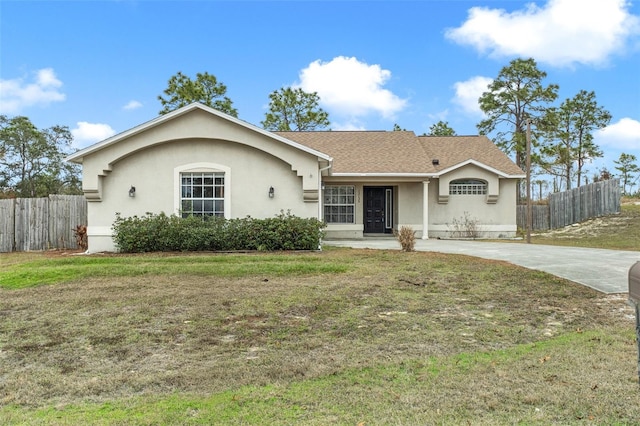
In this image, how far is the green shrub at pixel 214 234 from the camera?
504 inches

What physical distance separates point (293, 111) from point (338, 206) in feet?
Answer: 55.7

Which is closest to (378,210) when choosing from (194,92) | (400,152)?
(400,152)

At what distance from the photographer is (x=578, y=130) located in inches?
1318

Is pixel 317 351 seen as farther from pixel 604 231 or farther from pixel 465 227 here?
pixel 604 231

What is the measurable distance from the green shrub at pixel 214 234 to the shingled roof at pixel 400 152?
17.6 ft

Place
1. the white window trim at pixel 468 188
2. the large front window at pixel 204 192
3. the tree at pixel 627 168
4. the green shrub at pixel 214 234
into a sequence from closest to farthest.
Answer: the green shrub at pixel 214 234 → the large front window at pixel 204 192 → the white window trim at pixel 468 188 → the tree at pixel 627 168

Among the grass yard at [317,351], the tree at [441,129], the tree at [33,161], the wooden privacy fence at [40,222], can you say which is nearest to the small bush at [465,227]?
the grass yard at [317,351]

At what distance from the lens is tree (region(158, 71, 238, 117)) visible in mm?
30703

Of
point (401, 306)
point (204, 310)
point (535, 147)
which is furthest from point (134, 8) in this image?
point (535, 147)

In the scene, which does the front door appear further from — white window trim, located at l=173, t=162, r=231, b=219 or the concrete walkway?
white window trim, located at l=173, t=162, r=231, b=219

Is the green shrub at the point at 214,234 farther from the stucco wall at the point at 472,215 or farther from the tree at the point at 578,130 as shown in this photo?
the tree at the point at 578,130

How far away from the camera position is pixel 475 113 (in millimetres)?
31391

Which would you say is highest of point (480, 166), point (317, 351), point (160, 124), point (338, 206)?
point (160, 124)

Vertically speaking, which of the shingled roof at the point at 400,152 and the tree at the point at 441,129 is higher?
the tree at the point at 441,129
